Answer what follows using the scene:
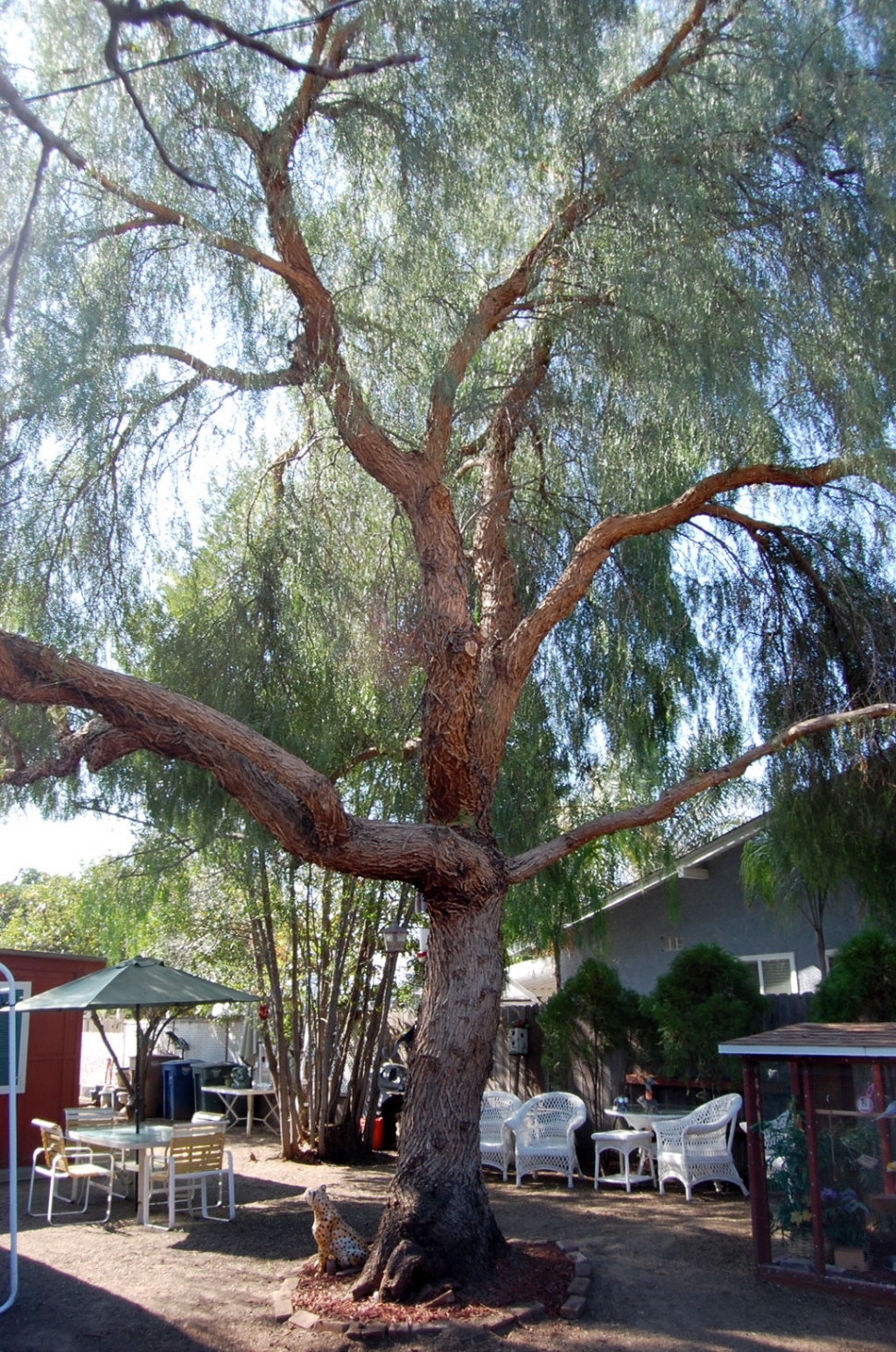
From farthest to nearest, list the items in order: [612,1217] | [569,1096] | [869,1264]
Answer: [569,1096], [612,1217], [869,1264]

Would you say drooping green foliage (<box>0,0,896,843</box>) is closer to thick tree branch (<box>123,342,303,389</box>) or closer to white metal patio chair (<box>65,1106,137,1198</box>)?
→ thick tree branch (<box>123,342,303,389</box>)

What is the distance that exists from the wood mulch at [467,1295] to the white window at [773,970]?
715cm

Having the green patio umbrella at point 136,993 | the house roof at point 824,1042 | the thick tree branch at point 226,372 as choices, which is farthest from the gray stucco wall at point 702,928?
the thick tree branch at point 226,372

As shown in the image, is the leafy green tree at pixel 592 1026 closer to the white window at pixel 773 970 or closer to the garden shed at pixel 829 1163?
the white window at pixel 773 970

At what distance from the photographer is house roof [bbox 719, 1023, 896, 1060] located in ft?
19.7

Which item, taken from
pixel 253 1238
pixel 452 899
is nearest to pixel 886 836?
pixel 452 899

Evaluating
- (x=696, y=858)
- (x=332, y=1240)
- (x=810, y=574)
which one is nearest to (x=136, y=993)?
(x=332, y=1240)

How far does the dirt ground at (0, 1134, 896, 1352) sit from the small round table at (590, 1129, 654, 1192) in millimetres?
350

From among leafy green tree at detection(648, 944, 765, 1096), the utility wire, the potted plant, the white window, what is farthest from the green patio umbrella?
the utility wire

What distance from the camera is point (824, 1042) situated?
6250 mm

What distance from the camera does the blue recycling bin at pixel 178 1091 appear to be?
645 inches

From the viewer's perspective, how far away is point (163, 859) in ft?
33.0

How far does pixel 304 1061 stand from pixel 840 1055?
811cm

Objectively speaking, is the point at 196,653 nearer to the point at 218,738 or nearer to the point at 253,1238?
the point at 218,738
